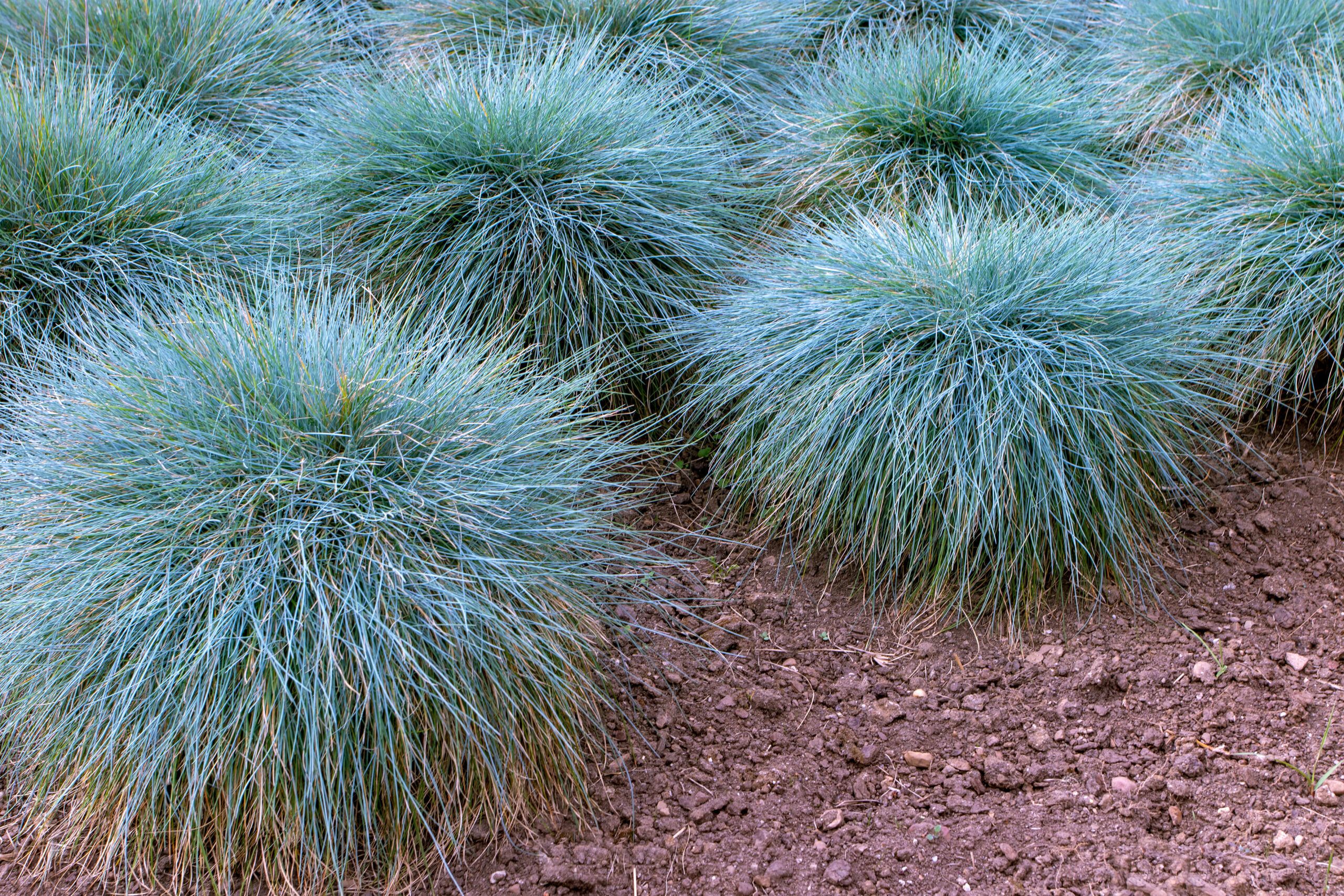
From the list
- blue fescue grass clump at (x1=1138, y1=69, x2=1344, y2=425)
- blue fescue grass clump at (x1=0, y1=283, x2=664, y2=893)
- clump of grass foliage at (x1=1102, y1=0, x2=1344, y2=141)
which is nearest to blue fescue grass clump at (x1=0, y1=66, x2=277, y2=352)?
blue fescue grass clump at (x1=0, y1=283, x2=664, y2=893)

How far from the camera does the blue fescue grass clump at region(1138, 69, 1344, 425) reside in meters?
3.42

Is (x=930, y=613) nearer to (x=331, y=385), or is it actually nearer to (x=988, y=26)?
(x=331, y=385)

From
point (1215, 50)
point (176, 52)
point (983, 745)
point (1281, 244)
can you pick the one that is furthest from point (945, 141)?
point (176, 52)

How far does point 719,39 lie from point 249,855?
149 inches

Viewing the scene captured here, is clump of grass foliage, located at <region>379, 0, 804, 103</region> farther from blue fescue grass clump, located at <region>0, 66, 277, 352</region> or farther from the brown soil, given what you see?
the brown soil

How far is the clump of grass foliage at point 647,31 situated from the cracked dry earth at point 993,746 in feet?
7.67

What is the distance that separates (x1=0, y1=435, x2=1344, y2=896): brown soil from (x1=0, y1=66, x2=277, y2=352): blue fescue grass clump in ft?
5.69

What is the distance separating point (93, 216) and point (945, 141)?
2977mm

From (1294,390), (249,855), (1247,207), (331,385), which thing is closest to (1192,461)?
(1294,390)

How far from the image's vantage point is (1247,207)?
142 inches

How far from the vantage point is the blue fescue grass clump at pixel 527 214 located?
3619 mm

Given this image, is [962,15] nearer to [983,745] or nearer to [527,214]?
[527,214]

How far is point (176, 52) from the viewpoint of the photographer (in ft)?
14.7

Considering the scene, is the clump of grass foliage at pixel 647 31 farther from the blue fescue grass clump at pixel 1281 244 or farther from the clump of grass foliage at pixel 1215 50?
the blue fescue grass clump at pixel 1281 244
